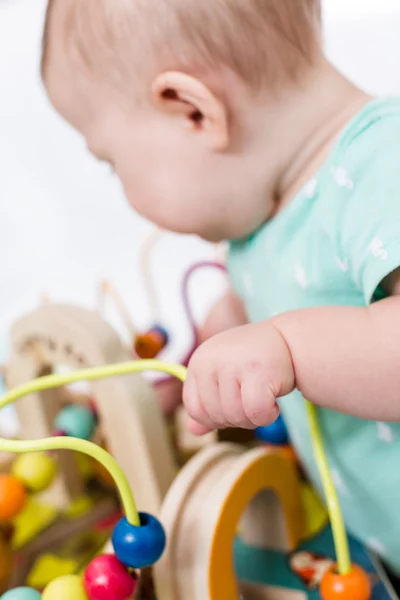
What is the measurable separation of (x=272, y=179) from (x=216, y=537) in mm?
250

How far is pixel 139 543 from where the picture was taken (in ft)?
1.33

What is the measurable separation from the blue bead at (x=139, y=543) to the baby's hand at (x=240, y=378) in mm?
73

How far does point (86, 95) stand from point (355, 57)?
2.48 ft

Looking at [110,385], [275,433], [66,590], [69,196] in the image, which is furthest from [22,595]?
[69,196]

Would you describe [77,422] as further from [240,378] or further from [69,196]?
[69,196]

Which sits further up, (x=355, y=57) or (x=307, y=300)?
(x=355, y=57)

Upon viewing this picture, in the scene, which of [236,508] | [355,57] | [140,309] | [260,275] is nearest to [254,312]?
[260,275]

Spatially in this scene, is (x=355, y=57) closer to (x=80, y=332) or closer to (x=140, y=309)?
(x=140, y=309)

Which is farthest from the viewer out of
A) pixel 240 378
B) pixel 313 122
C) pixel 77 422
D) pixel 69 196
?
pixel 69 196

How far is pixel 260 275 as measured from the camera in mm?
562

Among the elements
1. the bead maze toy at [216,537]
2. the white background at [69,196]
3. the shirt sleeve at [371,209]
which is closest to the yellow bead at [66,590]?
the bead maze toy at [216,537]

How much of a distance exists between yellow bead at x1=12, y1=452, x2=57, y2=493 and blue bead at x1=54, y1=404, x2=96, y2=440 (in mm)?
64

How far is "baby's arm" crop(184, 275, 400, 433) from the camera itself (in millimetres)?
376

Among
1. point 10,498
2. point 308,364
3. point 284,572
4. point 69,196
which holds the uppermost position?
point 69,196
